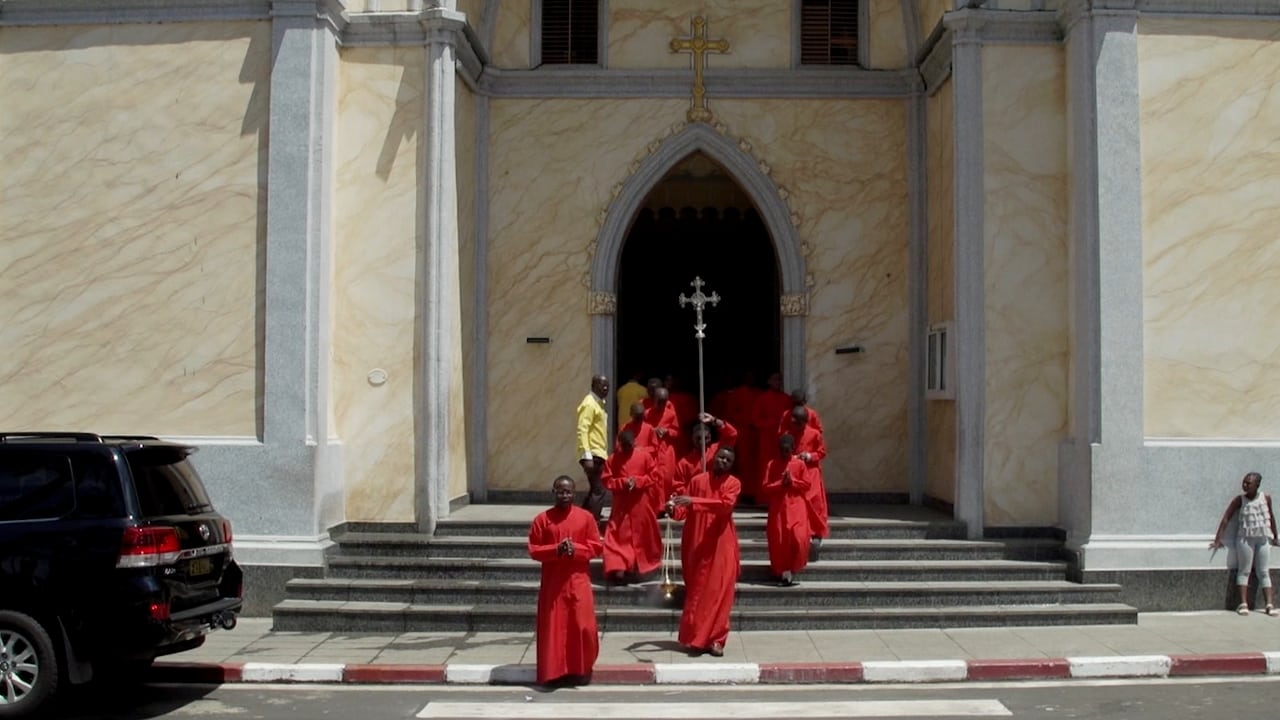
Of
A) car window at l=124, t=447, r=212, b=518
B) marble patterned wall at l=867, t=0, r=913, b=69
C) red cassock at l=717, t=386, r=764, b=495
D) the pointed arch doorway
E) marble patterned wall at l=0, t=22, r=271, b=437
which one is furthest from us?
the pointed arch doorway

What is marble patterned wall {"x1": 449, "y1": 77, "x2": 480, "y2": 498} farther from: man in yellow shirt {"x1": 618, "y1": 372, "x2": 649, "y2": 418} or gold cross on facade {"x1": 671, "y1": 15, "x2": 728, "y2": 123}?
gold cross on facade {"x1": 671, "y1": 15, "x2": 728, "y2": 123}

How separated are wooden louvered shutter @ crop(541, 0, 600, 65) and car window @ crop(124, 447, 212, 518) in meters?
7.49

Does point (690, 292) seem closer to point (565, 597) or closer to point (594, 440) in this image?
point (594, 440)

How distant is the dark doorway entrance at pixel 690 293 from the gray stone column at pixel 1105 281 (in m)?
7.65

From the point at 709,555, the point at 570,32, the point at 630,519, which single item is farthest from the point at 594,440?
the point at 570,32

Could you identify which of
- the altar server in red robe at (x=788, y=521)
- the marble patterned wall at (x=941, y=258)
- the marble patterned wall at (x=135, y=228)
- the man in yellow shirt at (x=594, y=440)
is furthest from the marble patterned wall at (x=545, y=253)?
the altar server in red robe at (x=788, y=521)

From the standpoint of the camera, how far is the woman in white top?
35.6ft

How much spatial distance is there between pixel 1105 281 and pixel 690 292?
31.1 ft

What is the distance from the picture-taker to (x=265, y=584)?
11.0 metres

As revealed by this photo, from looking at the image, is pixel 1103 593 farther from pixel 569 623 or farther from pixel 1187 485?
pixel 569 623

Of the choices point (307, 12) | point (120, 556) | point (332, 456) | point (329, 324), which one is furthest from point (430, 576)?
A: point (307, 12)

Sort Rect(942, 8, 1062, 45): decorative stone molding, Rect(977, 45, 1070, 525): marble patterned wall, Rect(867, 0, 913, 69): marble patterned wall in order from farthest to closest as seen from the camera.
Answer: Rect(867, 0, 913, 69): marble patterned wall
Rect(942, 8, 1062, 45): decorative stone molding
Rect(977, 45, 1070, 525): marble patterned wall

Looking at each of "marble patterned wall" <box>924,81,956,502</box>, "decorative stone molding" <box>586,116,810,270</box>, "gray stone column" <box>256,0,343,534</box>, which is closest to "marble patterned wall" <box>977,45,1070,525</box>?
"marble patterned wall" <box>924,81,956,502</box>

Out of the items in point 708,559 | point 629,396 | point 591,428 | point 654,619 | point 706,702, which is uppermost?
point 629,396
